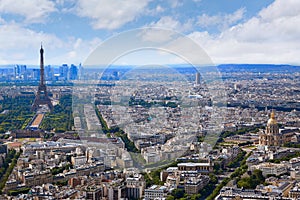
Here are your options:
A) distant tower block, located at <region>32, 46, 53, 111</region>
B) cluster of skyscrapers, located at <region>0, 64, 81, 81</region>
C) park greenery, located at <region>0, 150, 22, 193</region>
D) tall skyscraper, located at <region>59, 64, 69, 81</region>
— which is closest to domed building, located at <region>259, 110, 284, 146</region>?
park greenery, located at <region>0, 150, 22, 193</region>

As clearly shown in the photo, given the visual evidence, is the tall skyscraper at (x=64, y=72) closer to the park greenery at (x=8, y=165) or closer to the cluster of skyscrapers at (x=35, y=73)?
the cluster of skyscrapers at (x=35, y=73)

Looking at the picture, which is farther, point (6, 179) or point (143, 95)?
point (143, 95)

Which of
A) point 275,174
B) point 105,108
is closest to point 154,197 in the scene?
point 275,174

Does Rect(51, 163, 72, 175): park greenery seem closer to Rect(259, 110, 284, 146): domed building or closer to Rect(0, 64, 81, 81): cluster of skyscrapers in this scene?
Rect(259, 110, 284, 146): domed building

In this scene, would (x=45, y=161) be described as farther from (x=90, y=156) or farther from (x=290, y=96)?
(x=290, y=96)

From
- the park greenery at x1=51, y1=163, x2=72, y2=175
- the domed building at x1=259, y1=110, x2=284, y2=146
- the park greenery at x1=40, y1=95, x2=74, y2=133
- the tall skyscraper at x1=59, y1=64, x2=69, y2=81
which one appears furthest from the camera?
the tall skyscraper at x1=59, y1=64, x2=69, y2=81

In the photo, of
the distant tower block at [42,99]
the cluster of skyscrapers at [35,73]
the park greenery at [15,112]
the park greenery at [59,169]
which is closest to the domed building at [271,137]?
the park greenery at [59,169]

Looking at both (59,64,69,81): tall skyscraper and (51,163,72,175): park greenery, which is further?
(59,64,69,81): tall skyscraper
